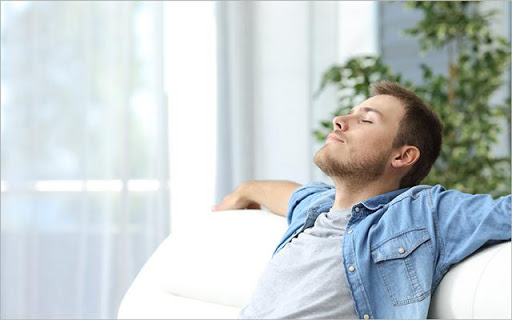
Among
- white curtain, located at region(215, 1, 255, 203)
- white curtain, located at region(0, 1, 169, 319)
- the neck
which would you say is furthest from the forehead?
white curtain, located at region(215, 1, 255, 203)

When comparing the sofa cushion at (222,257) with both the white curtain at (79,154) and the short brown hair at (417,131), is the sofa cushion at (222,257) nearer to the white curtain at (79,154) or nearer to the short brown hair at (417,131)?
the short brown hair at (417,131)

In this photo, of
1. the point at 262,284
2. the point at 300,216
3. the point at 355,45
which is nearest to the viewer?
the point at 262,284

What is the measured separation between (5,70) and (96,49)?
0.35 m

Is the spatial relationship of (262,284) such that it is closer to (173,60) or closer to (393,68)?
(173,60)

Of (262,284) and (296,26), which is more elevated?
(296,26)

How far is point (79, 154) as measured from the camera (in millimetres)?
2916

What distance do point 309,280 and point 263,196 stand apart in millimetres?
568

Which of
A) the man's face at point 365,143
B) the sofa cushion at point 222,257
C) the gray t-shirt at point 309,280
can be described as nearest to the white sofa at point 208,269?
the sofa cushion at point 222,257

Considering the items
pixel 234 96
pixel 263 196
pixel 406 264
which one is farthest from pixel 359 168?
pixel 234 96

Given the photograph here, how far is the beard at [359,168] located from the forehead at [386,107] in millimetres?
80

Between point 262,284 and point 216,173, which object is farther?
point 216,173

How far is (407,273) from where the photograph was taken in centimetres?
135

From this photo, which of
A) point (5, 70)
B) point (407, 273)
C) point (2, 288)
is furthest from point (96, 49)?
point (407, 273)

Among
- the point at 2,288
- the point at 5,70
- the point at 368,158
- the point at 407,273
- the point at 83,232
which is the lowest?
the point at 2,288
